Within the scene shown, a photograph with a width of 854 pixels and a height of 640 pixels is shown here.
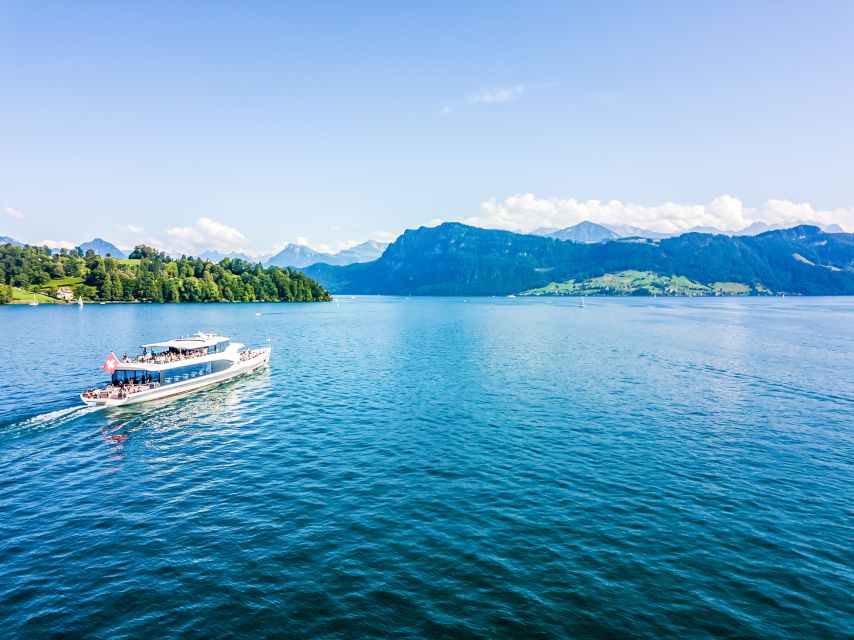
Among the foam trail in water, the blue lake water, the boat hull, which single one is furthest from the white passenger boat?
the blue lake water

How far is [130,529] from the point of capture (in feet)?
107

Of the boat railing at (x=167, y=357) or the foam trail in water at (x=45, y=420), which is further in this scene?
the boat railing at (x=167, y=357)

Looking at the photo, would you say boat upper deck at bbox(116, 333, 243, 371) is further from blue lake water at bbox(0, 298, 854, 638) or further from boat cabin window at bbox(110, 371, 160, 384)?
blue lake water at bbox(0, 298, 854, 638)

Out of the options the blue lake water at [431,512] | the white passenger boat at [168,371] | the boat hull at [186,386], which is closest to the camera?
the blue lake water at [431,512]

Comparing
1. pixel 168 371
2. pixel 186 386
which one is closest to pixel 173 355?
pixel 168 371

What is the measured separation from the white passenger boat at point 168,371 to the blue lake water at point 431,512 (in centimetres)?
301

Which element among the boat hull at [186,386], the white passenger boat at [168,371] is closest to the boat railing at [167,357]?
the white passenger boat at [168,371]

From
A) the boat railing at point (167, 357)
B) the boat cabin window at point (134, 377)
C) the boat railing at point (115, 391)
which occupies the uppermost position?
the boat railing at point (167, 357)

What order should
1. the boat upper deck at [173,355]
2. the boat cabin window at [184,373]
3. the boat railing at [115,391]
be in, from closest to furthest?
the boat railing at [115,391] → the boat upper deck at [173,355] → the boat cabin window at [184,373]

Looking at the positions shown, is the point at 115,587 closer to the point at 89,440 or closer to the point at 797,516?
the point at 89,440

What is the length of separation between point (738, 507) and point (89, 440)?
65.9 metres

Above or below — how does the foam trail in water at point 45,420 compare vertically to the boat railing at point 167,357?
below

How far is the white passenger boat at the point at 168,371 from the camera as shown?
220ft

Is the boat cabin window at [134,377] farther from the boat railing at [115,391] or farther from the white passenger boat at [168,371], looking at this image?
the boat railing at [115,391]
